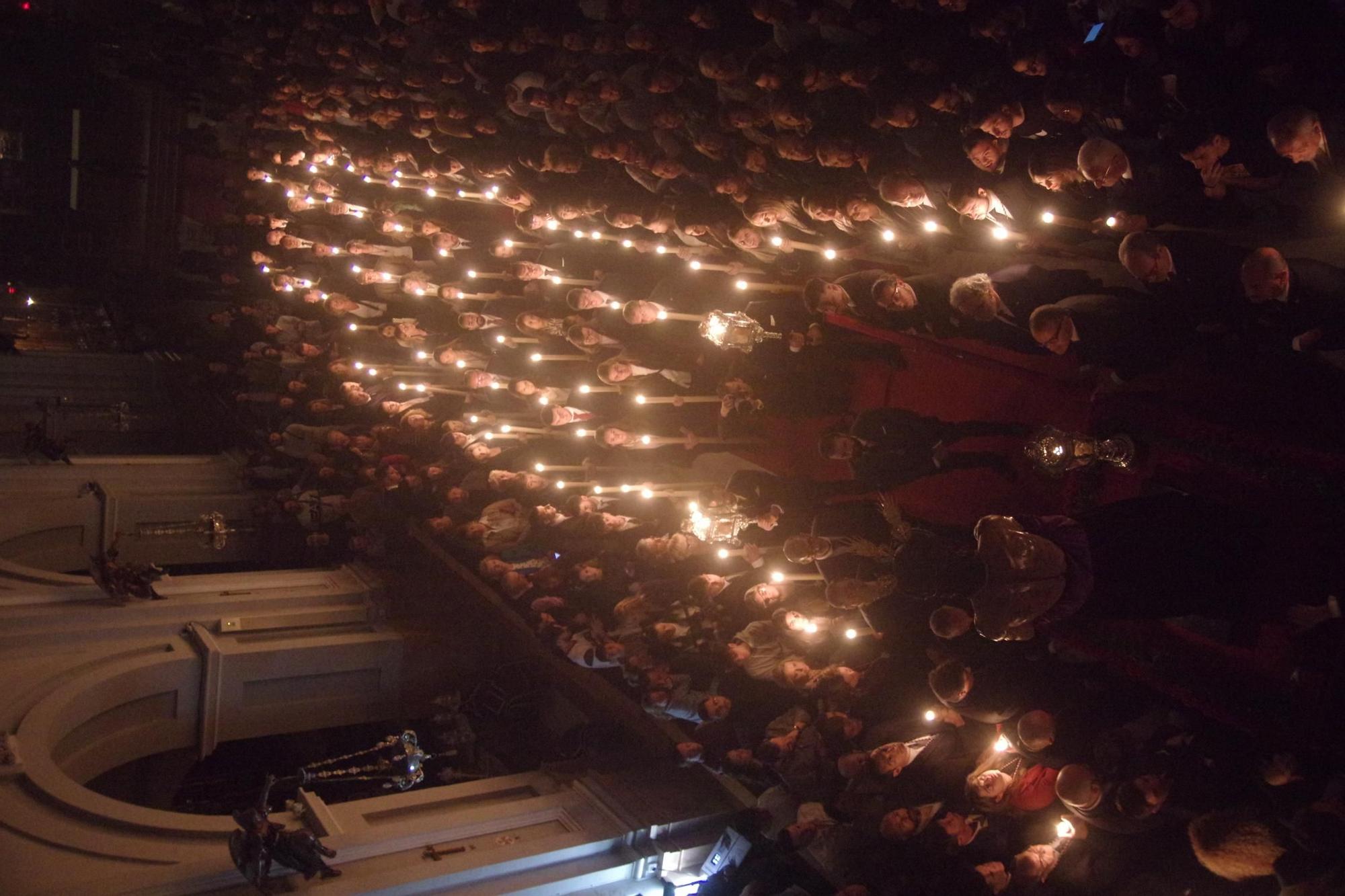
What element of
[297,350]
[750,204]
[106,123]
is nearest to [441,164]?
[297,350]

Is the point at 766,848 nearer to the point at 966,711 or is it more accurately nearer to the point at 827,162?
the point at 966,711

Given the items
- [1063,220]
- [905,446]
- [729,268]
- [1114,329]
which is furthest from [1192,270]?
[729,268]

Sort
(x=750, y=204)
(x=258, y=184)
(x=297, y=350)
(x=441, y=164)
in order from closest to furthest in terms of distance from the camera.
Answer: (x=750, y=204)
(x=441, y=164)
(x=297, y=350)
(x=258, y=184)

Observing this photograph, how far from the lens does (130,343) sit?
1273 centimetres

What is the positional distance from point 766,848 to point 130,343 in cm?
1077

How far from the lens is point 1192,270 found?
3.93m

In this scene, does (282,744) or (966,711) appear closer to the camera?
(966,711)

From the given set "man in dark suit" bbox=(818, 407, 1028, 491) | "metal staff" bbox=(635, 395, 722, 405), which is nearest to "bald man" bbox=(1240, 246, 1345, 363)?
"man in dark suit" bbox=(818, 407, 1028, 491)

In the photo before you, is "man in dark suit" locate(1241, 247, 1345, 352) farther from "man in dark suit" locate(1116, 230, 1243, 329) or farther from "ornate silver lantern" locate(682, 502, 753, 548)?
"ornate silver lantern" locate(682, 502, 753, 548)

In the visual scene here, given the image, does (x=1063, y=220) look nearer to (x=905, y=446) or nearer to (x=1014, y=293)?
(x=1014, y=293)

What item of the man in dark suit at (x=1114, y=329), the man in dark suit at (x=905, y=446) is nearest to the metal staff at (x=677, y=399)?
the man in dark suit at (x=905, y=446)

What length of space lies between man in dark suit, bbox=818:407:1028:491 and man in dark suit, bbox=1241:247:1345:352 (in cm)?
175

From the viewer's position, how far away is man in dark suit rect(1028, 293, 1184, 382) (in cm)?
414

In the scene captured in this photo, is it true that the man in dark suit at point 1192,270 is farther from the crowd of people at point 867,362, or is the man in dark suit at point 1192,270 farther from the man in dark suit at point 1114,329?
the man in dark suit at point 1114,329
